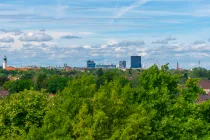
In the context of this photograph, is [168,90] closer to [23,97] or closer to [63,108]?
[63,108]

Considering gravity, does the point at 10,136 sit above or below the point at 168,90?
below

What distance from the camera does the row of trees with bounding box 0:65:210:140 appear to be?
29486mm

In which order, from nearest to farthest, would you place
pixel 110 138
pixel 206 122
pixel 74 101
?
pixel 110 138 < pixel 74 101 < pixel 206 122

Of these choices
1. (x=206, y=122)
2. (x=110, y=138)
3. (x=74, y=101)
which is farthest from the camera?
(x=206, y=122)

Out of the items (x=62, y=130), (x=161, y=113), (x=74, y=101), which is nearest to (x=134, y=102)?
(x=161, y=113)

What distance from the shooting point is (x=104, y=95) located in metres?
31.8

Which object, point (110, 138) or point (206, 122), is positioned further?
→ point (206, 122)

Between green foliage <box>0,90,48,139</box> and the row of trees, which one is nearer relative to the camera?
the row of trees

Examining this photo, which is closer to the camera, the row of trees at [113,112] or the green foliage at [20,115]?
the row of trees at [113,112]

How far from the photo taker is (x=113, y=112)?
31.0 m

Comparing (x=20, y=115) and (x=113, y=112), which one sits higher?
(x=113, y=112)

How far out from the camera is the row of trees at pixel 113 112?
96.7ft

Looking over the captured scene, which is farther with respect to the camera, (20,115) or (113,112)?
(20,115)

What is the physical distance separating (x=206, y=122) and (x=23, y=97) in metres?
14.2
